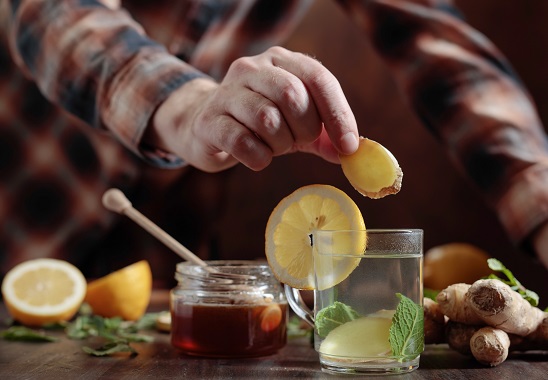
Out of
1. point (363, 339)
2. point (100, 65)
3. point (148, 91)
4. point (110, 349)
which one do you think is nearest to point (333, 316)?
→ point (363, 339)

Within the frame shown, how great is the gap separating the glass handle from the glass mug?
0.09 m

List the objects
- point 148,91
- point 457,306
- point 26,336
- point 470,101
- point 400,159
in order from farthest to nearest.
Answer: point 400,159 → point 470,101 → point 148,91 → point 26,336 → point 457,306

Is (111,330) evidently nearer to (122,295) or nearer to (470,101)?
(122,295)

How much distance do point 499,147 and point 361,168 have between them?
2.79ft

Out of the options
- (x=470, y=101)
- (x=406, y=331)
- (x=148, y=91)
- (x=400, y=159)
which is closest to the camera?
(x=406, y=331)

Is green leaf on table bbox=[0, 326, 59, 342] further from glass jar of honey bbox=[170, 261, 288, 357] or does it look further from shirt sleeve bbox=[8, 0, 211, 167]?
shirt sleeve bbox=[8, 0, 211, 167]

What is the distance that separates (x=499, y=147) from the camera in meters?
1.63

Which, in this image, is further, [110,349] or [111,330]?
[111,330]

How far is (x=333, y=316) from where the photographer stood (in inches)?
34.1

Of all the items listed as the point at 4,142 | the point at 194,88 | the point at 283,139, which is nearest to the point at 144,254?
the point at 4,142

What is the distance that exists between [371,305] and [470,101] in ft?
3.36

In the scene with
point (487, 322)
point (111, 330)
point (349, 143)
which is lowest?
point (111, 330)

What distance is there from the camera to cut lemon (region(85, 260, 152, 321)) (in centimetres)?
127

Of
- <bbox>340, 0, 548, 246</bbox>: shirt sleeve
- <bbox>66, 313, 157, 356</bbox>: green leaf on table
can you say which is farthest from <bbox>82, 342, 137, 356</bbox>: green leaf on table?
<bbox>340, 0, 548, 246</bbox>: shirt sleeve
